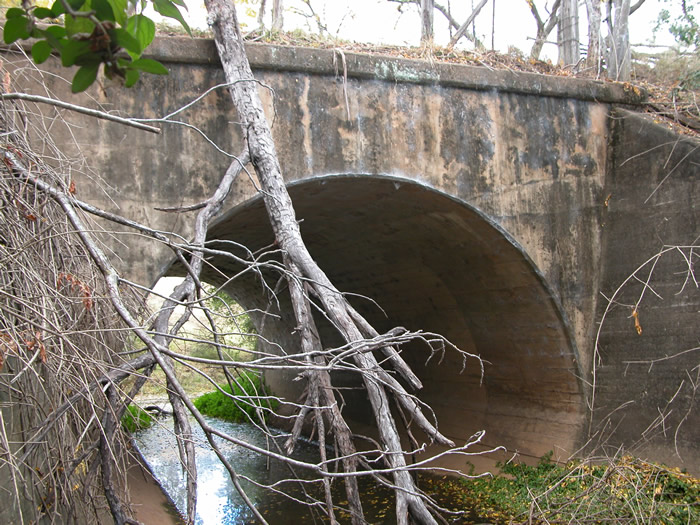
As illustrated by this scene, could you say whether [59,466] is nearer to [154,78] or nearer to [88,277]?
[88,277]

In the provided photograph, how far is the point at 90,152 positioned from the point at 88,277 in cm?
210

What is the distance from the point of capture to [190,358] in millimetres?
2062

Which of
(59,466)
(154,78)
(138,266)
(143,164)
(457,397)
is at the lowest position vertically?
(457,397)

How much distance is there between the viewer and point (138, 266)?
4.91 meters

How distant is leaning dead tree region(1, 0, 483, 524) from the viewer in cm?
232

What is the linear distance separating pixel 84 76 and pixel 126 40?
0.50 ft

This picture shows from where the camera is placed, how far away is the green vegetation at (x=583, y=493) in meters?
4.79

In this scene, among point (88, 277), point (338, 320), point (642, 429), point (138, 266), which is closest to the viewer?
point (88, 277)

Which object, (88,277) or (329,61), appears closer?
(88,277)

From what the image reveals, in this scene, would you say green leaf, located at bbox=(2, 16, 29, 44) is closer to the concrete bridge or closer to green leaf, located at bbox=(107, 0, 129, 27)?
green leaf, located at bbox=(107, 0, 129, 27)

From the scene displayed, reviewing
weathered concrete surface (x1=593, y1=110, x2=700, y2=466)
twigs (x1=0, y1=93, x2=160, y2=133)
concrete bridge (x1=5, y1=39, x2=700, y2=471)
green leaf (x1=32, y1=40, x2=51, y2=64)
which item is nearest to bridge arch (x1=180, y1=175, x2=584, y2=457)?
concrete bridge (x1=5, y1=39, x2=700, y2=471)

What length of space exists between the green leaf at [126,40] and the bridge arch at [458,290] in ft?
13.9

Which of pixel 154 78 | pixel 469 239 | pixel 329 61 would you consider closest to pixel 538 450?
pixel 469 239

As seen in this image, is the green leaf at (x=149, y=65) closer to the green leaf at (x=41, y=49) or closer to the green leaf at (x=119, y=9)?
the green leaf at (x=119, y=9)
